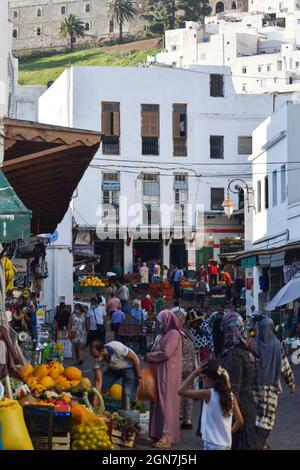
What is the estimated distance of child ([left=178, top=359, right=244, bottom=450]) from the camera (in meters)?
10.2

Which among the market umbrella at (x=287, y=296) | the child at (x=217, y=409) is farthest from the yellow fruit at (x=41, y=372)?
the market umbrella at (x=287, y=296)

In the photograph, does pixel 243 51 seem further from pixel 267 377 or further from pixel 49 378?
pixel 267 377

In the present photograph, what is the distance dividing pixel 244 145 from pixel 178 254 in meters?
6.41

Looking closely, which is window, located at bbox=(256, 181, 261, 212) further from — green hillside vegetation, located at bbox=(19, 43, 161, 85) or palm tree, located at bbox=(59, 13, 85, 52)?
palm tree, located at bbox=(59, 13, 85, 52)

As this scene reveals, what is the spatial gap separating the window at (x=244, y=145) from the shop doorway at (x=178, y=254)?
5.50m

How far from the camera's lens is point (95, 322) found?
90.1ft

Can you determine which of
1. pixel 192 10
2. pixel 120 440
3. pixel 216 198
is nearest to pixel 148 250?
pixel 216 198

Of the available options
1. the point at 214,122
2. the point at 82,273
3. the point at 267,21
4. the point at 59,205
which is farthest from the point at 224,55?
the point at 59,205

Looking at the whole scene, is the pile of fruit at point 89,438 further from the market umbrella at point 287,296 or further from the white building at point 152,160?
the white building at point 152,160

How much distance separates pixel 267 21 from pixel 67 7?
37.4 meters

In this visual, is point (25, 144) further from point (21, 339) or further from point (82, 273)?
point (82, 273)

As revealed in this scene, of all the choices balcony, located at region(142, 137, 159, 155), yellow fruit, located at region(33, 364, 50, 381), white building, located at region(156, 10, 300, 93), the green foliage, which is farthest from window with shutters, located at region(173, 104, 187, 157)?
the green foliage

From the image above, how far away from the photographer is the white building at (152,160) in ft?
185

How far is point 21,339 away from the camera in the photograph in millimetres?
20344
